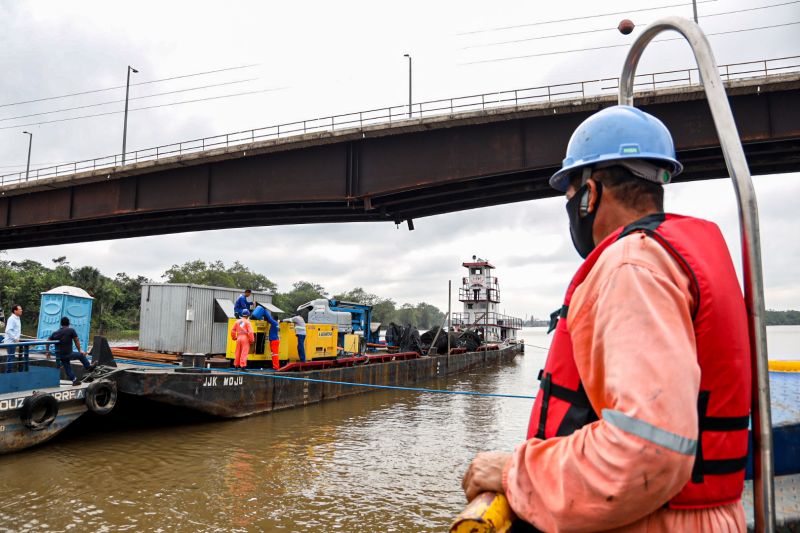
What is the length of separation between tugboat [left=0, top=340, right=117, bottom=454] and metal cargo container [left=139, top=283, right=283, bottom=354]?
7205mm

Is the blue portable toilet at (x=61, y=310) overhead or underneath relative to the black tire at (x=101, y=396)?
overhead

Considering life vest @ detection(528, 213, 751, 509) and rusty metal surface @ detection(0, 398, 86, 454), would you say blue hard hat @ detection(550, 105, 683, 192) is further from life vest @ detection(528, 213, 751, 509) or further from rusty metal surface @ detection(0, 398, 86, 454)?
rusty metal surface @ detection(0, 398, 86, 454)

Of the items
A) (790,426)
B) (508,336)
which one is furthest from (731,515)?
(508,336)

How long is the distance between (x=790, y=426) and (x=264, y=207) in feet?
58.3

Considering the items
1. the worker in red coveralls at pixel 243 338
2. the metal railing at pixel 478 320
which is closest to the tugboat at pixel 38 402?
the worker in red coveralls at pixel 243 338

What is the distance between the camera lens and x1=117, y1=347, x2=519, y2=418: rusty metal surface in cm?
1108

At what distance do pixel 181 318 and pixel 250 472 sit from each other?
36.2ft

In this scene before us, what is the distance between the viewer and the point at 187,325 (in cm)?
1805

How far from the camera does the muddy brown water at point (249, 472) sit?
6.57 metres

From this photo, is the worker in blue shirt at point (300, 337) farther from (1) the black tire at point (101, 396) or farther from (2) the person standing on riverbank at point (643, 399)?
(2) the person standing on riverbank at point (643, 399)

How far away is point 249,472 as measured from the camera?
851 cm

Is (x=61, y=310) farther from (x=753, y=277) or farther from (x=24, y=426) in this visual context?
(x=753, y=277)

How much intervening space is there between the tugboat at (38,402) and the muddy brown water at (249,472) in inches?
14.6

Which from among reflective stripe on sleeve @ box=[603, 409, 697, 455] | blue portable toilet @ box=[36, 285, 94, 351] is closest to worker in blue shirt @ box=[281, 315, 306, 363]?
blue portable toilet @ box=[36, 285, 94, 351]
